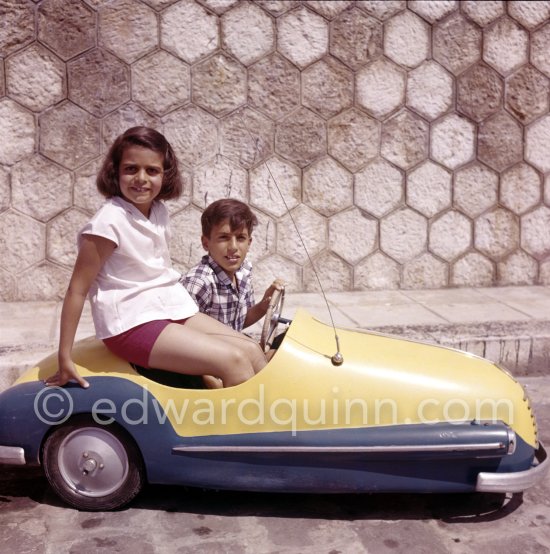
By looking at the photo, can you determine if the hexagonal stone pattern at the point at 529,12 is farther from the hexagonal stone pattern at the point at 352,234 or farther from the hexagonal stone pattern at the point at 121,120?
the hexagonal stone pattern at the point at 121,120

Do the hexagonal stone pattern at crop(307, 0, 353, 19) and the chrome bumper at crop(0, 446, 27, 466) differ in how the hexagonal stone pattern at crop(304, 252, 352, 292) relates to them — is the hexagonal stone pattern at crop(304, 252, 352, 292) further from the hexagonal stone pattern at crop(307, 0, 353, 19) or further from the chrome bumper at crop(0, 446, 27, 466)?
the chrome bumper at crop(0, 446, 27, 466)

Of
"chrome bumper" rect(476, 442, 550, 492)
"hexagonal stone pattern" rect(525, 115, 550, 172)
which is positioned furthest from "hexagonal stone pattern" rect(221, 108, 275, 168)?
"chrome bumper" rect(476, 442, 550, 492)

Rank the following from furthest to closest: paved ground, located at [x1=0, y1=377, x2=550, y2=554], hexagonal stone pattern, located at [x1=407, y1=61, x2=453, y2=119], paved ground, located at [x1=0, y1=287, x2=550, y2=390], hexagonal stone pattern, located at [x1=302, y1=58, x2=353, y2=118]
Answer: hexagonal stone pattern, located at [x1=407, y1=61, x2=453, y2=119], hexagonal stone pattern, located at [x1=302, y1=58, x2=353, y2=118], paved ground, located at [x1=0, y1=287, x2=550, y2=390], paved ground, located at [x1=0, y1=377, x2=550, y2=554]

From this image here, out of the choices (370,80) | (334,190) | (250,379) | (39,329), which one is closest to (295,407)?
(250,379)

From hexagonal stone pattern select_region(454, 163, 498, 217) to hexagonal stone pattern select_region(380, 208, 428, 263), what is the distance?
0.27m

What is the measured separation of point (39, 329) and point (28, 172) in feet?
3.09

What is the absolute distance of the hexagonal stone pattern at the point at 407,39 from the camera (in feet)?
14.5

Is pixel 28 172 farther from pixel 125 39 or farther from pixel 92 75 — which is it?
pixel 125 39

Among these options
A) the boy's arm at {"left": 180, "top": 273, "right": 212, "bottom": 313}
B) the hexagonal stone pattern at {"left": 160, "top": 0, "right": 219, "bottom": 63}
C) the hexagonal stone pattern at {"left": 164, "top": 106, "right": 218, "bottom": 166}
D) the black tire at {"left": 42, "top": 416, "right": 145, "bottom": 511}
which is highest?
the hexagonal stone pattern at {"left": 160, "top": 0, "right": 219, "bottom": 63}

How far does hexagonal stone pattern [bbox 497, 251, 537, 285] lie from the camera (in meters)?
4.72

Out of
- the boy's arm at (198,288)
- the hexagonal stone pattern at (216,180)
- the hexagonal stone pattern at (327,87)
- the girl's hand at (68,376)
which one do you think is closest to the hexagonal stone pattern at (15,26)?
the hexagonal stone pattern at (216,180)

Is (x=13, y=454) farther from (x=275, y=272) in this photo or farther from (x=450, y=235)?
(x=450, y=235)

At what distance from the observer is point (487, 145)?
4602 mm

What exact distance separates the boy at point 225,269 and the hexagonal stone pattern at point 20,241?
170 centimetres
